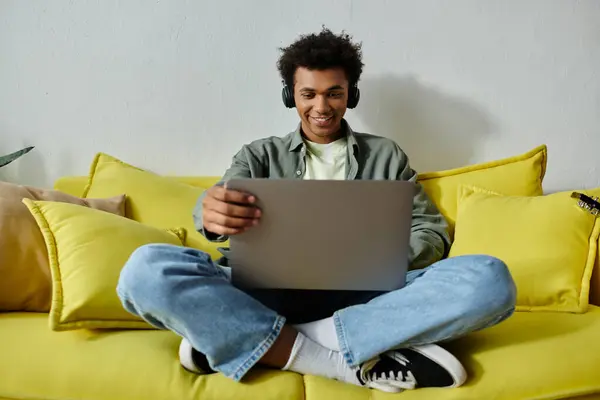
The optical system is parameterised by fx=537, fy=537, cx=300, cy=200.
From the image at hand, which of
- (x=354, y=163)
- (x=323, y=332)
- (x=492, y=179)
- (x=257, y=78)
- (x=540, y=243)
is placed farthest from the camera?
(x=257, y=78)

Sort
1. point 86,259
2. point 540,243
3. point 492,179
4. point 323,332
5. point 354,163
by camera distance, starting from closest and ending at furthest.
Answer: point 323,332 → point 86,259 → point 540,243 → point 354,163 → point 492,179

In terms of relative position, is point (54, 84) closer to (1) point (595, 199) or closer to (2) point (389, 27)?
(2) point (389, 27)

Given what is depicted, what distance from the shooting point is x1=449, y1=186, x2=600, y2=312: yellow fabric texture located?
1259mm

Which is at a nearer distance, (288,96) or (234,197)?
(234,197)

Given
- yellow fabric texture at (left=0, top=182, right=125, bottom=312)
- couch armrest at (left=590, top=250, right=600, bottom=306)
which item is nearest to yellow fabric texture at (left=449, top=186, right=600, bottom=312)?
couch armrest at (left=590, top=250, right=600, bottom=306)

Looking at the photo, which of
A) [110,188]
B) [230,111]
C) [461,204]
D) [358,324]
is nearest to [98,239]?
[110,188]

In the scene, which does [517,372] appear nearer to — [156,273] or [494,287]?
[494,287]

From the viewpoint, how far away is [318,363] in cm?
95

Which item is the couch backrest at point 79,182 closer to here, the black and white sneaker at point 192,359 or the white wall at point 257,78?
the white wall at point 257,78

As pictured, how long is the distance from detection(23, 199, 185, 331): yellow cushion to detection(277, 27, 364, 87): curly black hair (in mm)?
573

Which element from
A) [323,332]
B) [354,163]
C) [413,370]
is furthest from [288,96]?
[413,370]

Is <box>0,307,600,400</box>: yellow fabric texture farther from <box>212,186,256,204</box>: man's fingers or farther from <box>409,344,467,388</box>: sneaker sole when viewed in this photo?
<box>212,186,256,204</box>: man's fingers

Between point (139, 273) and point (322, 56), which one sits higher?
point (322, 56)

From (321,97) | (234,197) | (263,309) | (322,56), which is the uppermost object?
(322,56)
